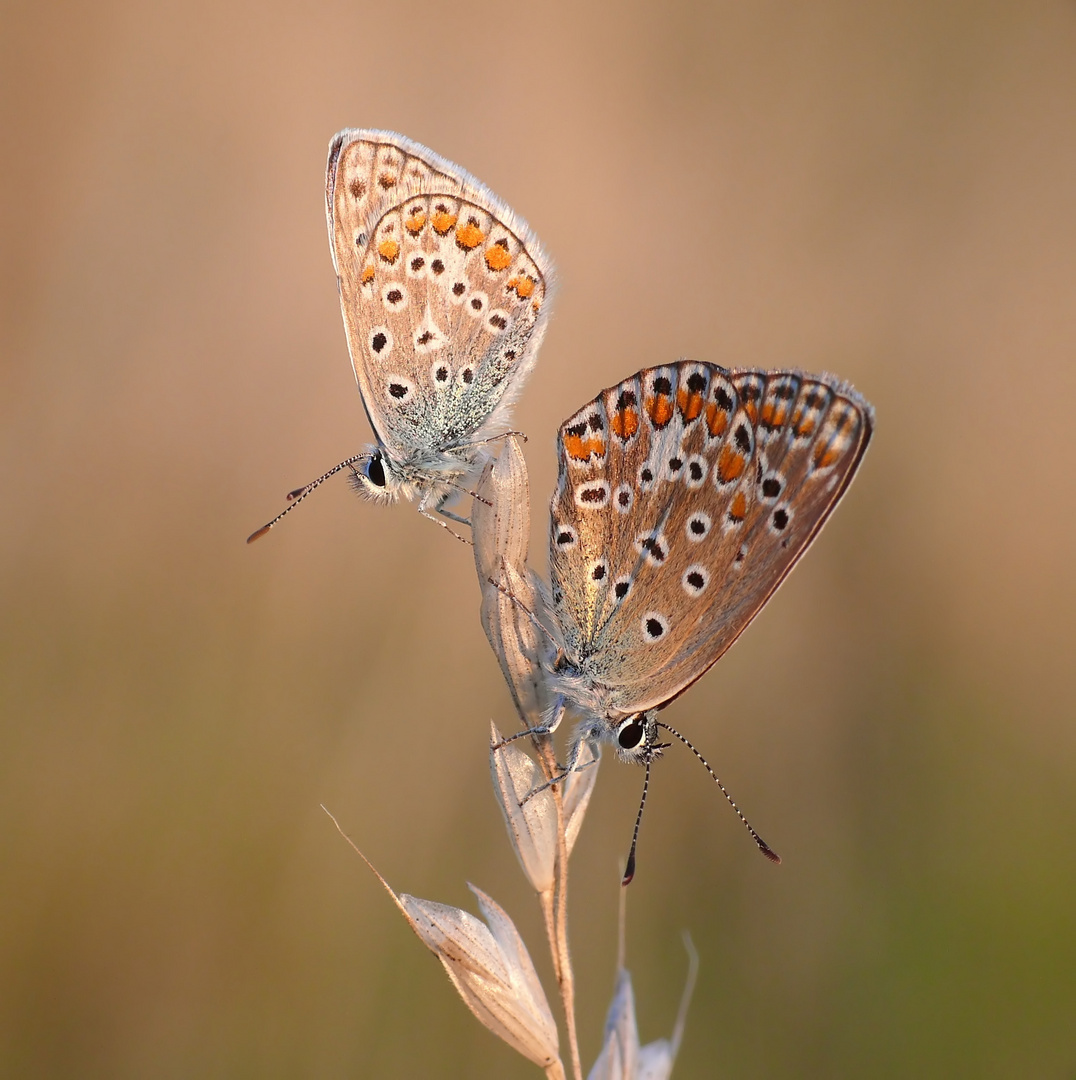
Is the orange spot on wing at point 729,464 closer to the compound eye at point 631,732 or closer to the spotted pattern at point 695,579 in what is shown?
the spotted pattern at point 695,579

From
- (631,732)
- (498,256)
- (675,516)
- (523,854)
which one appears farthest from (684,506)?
(498,256)

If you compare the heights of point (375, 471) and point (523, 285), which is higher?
point (523, 285)

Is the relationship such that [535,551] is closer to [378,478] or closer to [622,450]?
[378,478]

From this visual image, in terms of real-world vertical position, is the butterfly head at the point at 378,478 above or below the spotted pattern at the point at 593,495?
above

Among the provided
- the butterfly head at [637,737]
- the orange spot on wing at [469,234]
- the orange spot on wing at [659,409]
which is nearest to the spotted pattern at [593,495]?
the orange spot on wing at [659,409]

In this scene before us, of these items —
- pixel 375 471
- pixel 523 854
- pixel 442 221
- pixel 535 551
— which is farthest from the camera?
pixel 535 551

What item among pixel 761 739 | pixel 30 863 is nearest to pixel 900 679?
pixel 761 739

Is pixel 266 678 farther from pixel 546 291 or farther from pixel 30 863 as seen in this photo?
pixel 546 291
